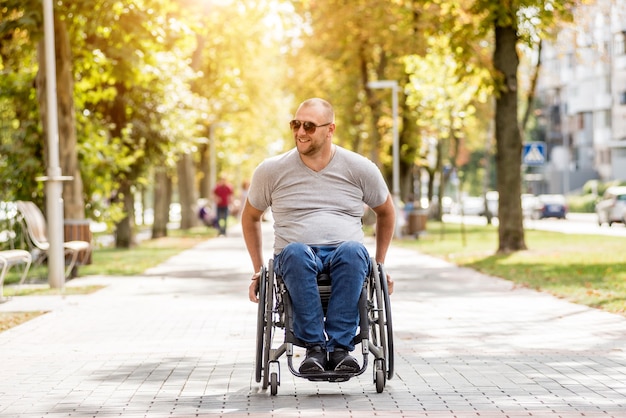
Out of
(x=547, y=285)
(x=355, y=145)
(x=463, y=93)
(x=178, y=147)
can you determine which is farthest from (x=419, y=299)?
(x=355, y=145)

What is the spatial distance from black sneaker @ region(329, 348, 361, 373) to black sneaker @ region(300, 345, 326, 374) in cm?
5

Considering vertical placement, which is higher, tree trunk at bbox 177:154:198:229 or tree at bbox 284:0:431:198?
tree at bbox 284:0:431:198

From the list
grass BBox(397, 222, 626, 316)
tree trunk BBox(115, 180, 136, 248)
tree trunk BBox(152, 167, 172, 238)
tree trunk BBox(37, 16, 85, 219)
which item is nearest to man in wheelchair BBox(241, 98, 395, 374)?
grass BBox(397, 222, 626, 316)

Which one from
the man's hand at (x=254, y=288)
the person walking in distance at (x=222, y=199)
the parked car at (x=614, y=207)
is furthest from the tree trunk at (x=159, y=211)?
the man's hand at (x=254, y=288)

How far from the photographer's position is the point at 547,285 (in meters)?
17.9

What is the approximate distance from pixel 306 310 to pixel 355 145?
51618mm

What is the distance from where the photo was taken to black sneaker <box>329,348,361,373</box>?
7.70 m

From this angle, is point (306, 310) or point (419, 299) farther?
point (419, 299)

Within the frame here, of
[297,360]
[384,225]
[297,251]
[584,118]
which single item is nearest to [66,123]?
[297,360]

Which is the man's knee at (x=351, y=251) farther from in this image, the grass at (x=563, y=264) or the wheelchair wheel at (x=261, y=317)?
the grass at (x=563, y=264)

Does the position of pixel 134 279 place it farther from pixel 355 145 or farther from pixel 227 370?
pixel 355 145

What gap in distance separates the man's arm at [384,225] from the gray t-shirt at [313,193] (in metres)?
0.24

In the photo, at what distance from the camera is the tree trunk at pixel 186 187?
48438mm

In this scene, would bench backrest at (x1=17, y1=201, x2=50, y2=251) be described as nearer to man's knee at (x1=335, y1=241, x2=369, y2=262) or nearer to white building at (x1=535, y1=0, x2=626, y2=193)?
man's knee at (x1=335, y1=241, x2=369, y2=262)
